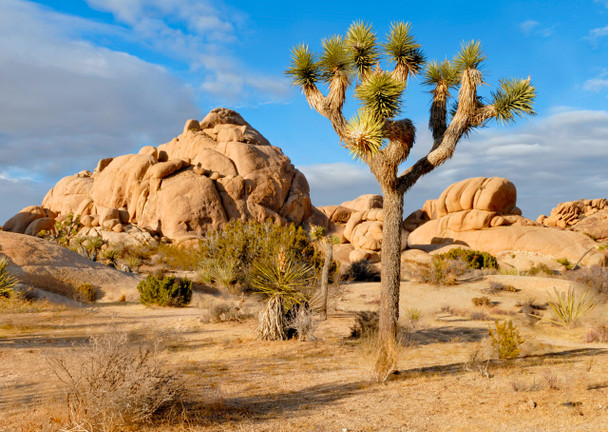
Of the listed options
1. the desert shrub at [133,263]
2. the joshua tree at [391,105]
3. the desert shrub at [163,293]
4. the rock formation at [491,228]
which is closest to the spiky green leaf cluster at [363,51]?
the joshua tree at [391,105]

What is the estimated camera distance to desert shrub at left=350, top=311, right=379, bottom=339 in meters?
10.4

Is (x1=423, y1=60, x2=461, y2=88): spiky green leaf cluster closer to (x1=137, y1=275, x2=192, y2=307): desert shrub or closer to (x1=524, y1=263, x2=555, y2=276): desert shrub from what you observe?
(x1=137, y1=275, x2=192, y2=307): desert shrub

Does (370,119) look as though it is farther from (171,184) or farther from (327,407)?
(171,184)

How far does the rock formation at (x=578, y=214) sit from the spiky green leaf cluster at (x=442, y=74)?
107 feet

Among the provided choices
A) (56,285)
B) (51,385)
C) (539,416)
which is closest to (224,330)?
(51,385)

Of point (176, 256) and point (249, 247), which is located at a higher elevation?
point (176, 256)

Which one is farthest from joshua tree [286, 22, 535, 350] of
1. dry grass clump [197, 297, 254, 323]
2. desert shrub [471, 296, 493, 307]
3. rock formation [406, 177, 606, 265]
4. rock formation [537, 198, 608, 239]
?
rock formation [537, 198, 608, 239]

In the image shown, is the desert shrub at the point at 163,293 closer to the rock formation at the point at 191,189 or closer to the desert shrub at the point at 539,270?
the rock formation at the point at 191,189

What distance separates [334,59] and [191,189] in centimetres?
2794

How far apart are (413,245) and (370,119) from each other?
1115 inches

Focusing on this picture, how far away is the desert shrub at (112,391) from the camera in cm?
485

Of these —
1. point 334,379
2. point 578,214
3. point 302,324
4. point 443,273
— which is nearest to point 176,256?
point 443,273

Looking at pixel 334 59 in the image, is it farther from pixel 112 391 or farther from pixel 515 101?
pixel 112 391

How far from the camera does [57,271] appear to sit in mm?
18281
